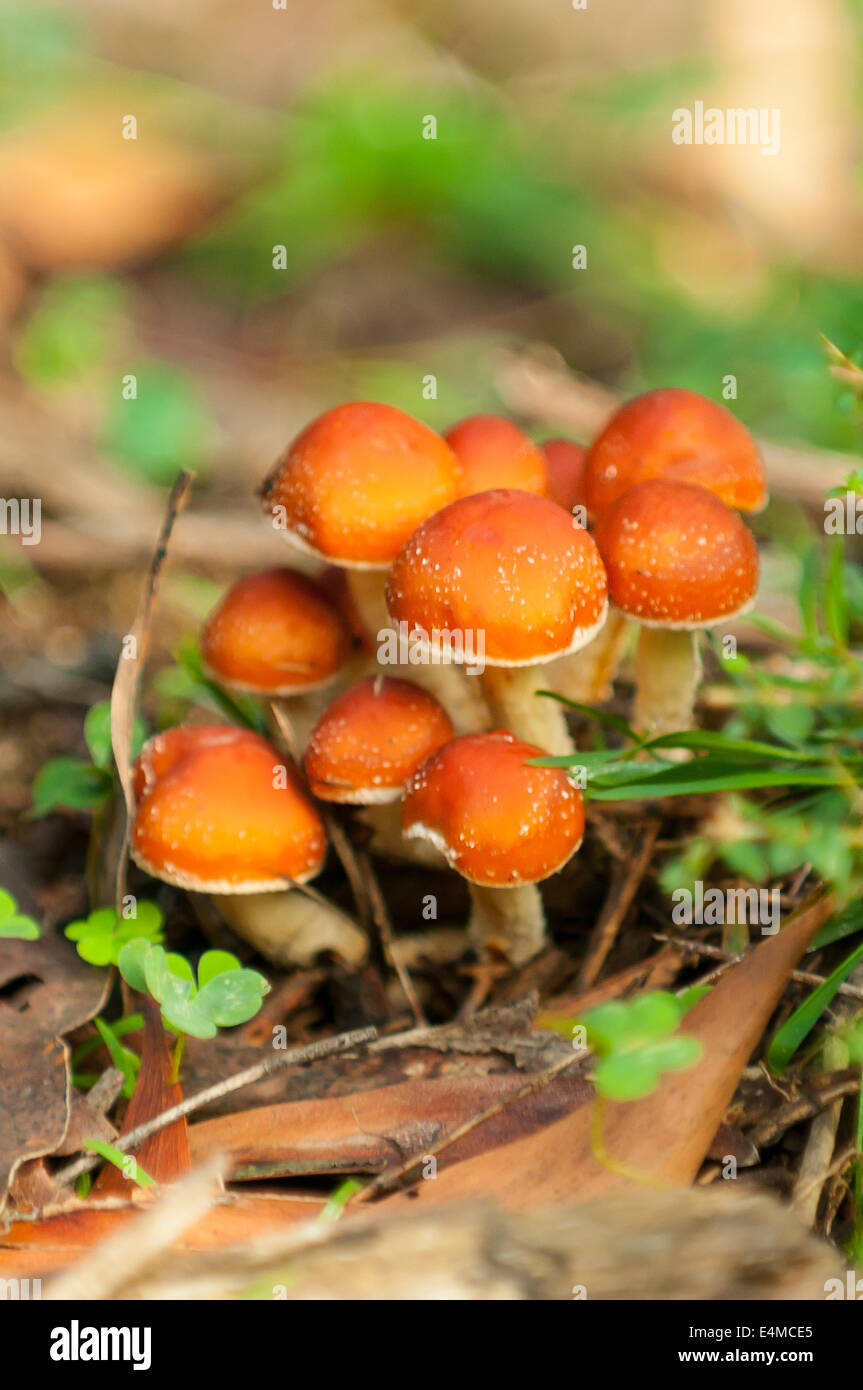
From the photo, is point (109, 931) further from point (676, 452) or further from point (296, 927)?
point (676, 452)

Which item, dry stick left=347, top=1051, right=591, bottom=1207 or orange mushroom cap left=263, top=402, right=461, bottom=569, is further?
orange mushroom cap left=263, top=402, right=461, bottom=569

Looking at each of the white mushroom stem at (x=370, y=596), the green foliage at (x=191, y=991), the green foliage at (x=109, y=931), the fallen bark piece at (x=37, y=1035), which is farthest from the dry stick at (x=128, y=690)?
the white mushroom stem at (x=370, y=596)

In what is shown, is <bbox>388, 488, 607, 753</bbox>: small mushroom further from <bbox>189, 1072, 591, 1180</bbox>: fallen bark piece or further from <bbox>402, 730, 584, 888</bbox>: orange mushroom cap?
<bbox>189, 1072, 591, 1180</bbox>: fallen bark piece

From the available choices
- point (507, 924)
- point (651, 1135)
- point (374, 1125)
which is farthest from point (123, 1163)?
point (507, 924)

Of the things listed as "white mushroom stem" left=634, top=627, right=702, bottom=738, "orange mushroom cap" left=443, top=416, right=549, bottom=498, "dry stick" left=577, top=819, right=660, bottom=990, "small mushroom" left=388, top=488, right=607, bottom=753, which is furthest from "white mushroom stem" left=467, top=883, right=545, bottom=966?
"orange mushroom cap" left=443, top=416, right=549, bottom=498

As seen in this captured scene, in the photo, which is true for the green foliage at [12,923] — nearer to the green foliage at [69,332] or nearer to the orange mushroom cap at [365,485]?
the orange mushroom cap at [365,485]

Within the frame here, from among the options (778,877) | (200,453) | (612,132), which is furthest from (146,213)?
(778,877)
